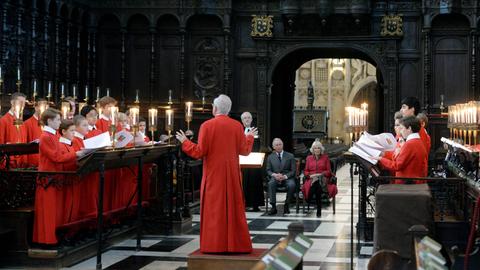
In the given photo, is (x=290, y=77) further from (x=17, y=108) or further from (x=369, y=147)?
(x=369, y=147)

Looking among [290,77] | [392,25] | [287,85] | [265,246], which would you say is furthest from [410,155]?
[290,77]

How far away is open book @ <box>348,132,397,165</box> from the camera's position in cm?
943

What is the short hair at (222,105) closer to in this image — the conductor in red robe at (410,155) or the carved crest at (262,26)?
the conductor in red robe at (410,155)

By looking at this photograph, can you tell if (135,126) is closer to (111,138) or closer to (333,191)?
(111,138)

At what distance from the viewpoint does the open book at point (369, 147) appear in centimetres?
943

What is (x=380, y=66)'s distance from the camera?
A: 20688 mm

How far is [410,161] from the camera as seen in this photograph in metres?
9.36

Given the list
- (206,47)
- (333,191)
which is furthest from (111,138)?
(206,47)

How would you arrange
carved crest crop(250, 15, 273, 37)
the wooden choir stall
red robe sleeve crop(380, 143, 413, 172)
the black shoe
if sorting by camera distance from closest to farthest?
the wooden choir stall < red robe sleeve crop(380, 143, 413, 172) < the black shoe < carved crest crop(250, 15, 273, 37)

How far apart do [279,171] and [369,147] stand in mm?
6129

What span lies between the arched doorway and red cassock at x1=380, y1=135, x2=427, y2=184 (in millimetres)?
11443

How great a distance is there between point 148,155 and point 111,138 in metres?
1.23

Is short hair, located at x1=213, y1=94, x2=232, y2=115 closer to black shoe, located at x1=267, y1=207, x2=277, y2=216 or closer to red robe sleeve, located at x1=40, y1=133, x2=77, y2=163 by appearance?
red robe sleeve, located at x1=40, y1=133, x2=77, y2=163

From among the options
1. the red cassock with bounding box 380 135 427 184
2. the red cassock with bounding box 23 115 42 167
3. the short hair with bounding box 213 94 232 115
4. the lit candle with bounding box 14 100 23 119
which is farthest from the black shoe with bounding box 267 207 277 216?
the short hair with bounding box 213 94 232 115
